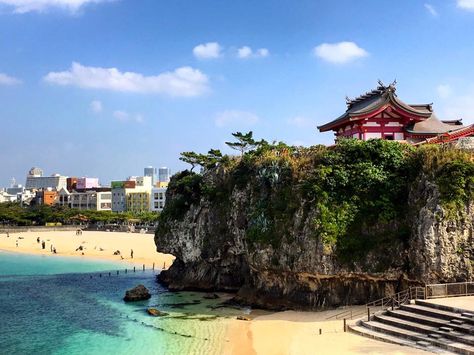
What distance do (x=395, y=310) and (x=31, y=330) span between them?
67.8ft

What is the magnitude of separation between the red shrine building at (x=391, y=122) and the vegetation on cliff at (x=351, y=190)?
6.73 metres

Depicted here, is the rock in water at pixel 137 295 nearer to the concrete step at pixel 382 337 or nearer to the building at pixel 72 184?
the concrete step at pixel 382 337

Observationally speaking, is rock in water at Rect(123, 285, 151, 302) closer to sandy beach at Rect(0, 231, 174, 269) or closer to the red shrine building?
sandy beach at Rect(0, 231, 174, 269)

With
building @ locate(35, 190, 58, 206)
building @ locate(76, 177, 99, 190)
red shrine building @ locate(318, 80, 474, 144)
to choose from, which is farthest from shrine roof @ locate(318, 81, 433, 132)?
building @ locate(76, 177, 99, 190)

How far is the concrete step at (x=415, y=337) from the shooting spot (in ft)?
61.5

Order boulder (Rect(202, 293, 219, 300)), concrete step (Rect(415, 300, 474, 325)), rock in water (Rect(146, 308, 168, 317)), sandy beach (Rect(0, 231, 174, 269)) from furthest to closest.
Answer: sandy beach (Rect(0, 231, 174, 269)) < boulder (Rect(202, 293, 219, 300)) < rock in water (Rect(146, 308, 168, 317)) < concrete step (Rect(415, 300, 474, 325))

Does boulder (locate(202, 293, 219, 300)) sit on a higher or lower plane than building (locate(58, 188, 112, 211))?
lower

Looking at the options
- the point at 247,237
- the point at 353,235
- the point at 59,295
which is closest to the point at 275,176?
the point at 247,237

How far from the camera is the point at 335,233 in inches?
1142

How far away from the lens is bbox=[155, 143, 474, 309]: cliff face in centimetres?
2627

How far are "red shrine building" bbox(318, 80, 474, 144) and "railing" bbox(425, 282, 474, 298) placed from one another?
13.6m

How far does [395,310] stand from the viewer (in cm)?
2383

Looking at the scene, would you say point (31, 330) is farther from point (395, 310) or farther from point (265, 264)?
point (395, 310)

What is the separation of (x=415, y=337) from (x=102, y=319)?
19.3 m
